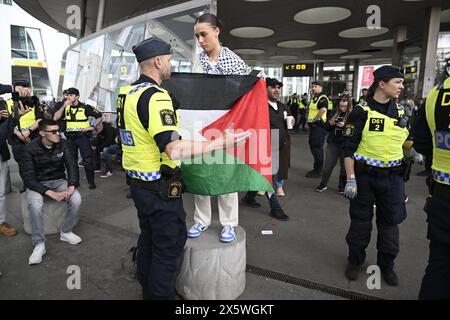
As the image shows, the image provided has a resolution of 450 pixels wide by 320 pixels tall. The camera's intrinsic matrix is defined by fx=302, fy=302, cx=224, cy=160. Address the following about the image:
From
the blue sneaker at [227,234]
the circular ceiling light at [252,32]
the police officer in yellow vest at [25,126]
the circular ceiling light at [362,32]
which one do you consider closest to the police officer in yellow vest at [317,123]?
the blue sneaker at [227,234]

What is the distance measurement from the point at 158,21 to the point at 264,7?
500 centimetres

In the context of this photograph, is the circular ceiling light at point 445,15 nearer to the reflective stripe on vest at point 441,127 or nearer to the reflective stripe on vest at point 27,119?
the reflective stripe on vest at point 441,127

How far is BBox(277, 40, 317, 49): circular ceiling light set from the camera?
16297mm

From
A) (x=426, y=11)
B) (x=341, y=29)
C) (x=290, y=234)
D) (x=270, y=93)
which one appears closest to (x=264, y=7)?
(x=341, y=29)

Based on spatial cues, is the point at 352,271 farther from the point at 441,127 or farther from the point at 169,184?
the point at 169,184

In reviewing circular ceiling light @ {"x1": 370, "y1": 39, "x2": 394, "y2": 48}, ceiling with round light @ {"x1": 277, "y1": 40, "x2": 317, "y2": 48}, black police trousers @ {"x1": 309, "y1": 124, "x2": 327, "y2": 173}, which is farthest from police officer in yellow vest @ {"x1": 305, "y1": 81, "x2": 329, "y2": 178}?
circular ceiling light @ {"x1": 370, "y1": 39, "x2": 394, "y2": 48}

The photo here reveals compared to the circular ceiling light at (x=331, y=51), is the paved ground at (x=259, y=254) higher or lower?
lower

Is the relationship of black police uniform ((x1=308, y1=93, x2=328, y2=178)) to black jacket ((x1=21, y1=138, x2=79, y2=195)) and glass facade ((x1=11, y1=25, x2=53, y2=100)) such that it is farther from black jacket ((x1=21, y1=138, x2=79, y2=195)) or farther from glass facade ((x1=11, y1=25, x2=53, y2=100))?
glass facade ((x1=11, y1=25, x2=53, y2=100))

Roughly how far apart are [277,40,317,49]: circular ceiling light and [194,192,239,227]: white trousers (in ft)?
51.0

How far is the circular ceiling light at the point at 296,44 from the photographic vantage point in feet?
53.5

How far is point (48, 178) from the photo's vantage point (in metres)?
3.56

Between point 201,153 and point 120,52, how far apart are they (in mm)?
7957

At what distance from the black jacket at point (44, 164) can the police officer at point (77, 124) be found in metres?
2.10

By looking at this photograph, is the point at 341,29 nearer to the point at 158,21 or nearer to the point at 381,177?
the point at 158,21
